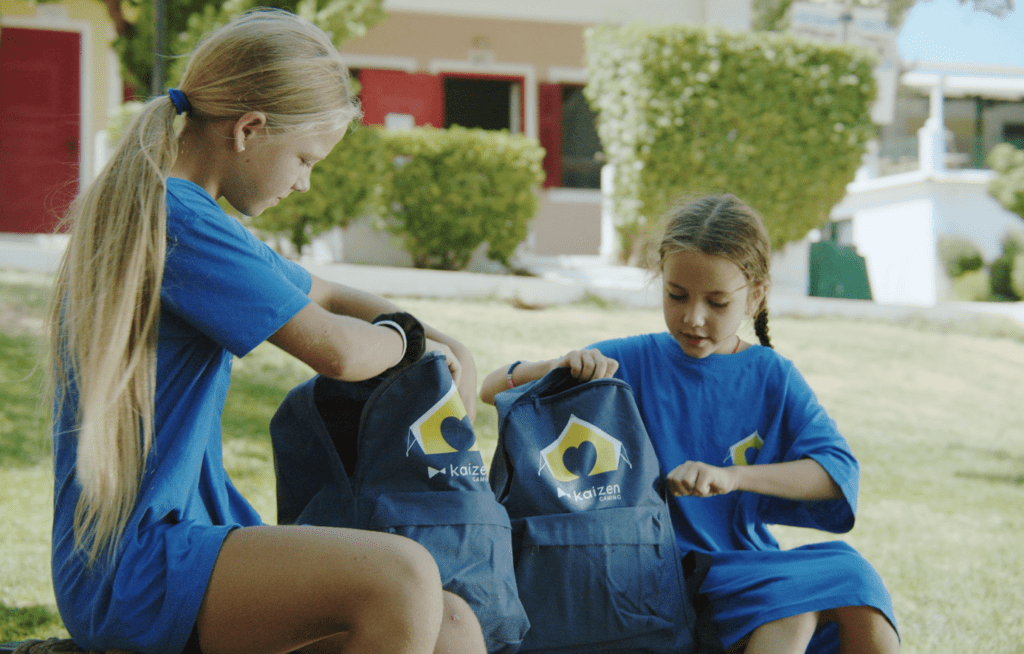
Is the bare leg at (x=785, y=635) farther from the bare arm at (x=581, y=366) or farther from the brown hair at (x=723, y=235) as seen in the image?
the brown hair at (x=723, y=235)

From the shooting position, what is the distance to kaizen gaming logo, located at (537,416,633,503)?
2.06 m

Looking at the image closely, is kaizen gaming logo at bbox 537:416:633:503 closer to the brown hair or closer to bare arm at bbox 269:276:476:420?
bare arm at bbox 269:276:476:420

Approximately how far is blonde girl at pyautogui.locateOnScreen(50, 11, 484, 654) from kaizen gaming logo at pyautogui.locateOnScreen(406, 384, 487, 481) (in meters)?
0.16

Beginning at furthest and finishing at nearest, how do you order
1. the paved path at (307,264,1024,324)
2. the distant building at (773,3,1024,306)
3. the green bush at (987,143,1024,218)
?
1. the distant building at (773,3,1024,306)
2. the green bush at (987,143,1024,218)
3. the paved path at (307,264,1024,324)

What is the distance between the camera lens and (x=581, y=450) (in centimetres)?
209

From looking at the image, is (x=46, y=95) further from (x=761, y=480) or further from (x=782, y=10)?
(x=782, y=10)

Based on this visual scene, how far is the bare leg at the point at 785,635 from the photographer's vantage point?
6.34 ft

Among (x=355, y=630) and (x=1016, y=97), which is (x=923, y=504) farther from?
(x=1016, y=97)

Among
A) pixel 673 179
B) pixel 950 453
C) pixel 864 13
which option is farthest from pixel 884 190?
pixel 950 453

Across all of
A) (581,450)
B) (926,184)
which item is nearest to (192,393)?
(581,450)

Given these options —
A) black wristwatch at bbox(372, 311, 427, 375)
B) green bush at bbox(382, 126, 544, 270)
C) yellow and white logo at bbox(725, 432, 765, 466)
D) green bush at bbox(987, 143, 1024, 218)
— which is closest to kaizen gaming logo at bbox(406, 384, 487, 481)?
black wristwatch at bbox(372, 311, 427, 375)

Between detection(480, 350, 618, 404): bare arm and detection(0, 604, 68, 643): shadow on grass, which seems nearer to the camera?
detection(480, 350, 618, 404): bare arm

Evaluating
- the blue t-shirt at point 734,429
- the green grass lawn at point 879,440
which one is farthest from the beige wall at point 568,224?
the blue t-shirt at point 734,429

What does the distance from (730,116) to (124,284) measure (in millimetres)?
9521
